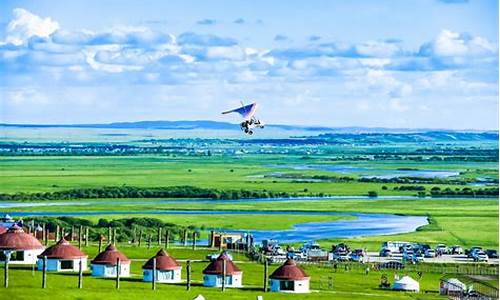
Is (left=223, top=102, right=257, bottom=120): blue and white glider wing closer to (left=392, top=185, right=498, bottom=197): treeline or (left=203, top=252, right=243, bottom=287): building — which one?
(left=203, top=252, right=243, bottom=287): building

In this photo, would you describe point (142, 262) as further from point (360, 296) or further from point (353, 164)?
point (353, 164)

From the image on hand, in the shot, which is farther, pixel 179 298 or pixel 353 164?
pixel 353 164

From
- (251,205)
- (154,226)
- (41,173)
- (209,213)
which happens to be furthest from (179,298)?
(41,173)

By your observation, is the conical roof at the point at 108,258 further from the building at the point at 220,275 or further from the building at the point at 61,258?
the building at the point at 220,275

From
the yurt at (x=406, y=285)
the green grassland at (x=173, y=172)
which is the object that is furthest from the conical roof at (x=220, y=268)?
the green grassland at (x=173, y=172)

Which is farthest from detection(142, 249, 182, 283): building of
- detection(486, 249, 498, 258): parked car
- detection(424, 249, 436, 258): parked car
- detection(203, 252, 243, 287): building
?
detection(486, 249, 498, 258): parked car
